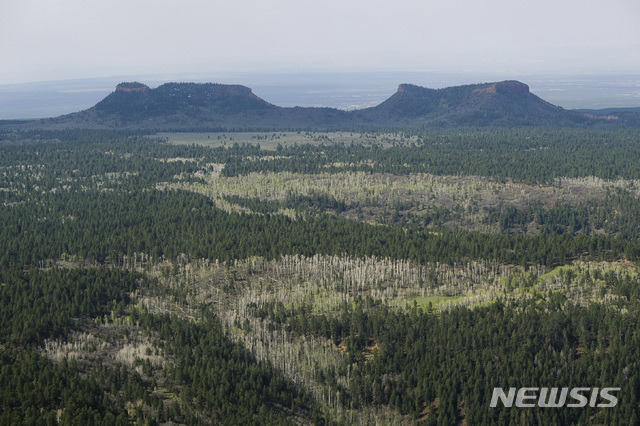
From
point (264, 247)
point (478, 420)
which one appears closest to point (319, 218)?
point (264, 247)

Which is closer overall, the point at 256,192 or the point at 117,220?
the point at 117,220

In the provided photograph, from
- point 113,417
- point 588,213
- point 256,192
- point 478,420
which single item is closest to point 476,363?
point 478,420

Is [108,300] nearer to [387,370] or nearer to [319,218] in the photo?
[387,370]

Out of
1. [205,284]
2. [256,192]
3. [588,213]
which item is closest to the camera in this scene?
[205,284]

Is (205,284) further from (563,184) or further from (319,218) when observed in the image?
(563,184)

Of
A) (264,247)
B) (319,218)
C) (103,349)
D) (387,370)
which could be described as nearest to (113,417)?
(103,349)

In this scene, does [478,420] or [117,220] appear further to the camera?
[117,220]

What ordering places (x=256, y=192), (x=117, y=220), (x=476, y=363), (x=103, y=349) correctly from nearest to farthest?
(x=476, y=363) → (x=103, y=349) → (x=117, y=220) → (x=256, y=192)

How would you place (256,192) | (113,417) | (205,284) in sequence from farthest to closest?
(256,192) → (205,284) → (113,417)

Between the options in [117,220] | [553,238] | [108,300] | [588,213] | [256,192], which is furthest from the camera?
[256,192]
